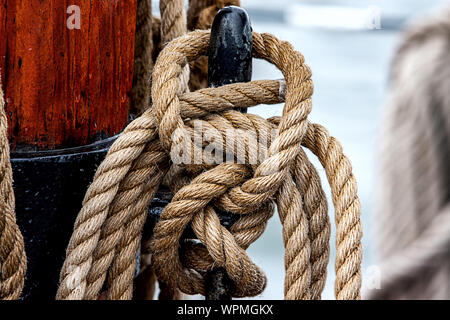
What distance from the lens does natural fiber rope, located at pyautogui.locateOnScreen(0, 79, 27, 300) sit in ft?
2.94

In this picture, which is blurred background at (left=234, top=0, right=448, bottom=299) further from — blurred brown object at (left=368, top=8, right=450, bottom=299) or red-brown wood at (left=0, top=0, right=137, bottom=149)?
red-brown wood at (left=0, top=0, right=137, bottom=149)

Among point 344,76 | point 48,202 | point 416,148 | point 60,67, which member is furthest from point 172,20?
point 344,76

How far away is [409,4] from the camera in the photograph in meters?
12.8

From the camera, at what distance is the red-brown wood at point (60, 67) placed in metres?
1.03

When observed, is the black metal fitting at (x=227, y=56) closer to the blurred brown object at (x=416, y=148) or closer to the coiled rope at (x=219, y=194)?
the coiled rope at (x=219, y=194)

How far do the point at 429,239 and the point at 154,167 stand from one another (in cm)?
50

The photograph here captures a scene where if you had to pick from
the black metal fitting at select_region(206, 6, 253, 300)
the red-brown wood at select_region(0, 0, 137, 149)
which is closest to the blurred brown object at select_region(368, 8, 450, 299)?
the black metal fitting at select_region(206, 6, 253, 300)

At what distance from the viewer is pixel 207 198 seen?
0.99 metres

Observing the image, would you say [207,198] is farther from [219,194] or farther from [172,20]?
[172,20]

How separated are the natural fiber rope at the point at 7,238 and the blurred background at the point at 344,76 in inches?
19.1

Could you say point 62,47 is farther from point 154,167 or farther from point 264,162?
point 264,162

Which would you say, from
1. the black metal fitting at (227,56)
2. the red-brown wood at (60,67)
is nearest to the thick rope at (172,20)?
the red-brown wood at (60,67)

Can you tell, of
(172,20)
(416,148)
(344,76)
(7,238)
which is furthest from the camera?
(344,76)

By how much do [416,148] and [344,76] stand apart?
6.48 metres
